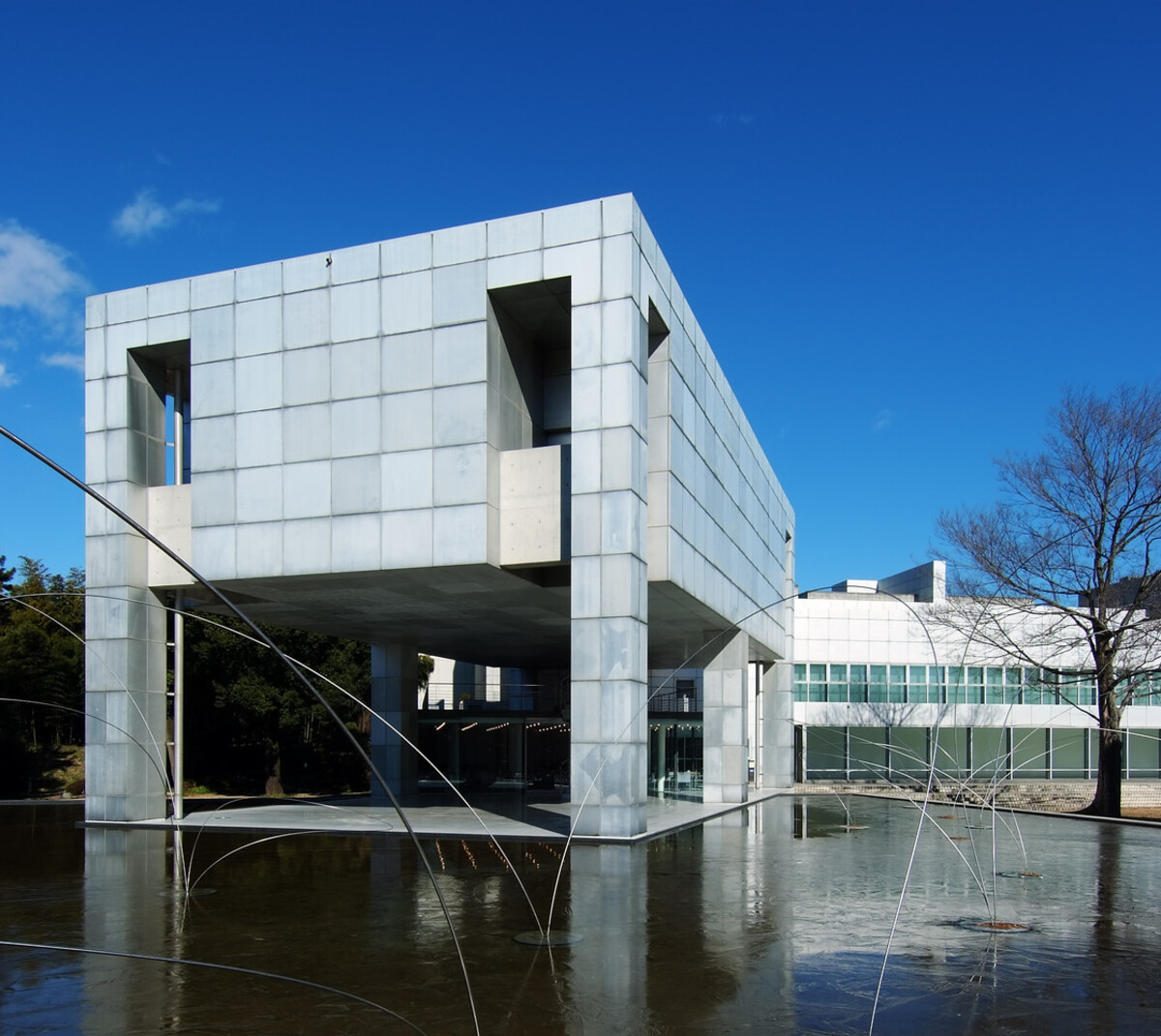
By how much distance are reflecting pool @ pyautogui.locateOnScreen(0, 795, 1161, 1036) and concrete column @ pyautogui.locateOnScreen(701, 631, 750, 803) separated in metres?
13.6

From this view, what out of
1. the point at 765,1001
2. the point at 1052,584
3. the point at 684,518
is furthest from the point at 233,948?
the point at 1052,584

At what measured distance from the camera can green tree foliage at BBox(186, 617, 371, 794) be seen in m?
49.0

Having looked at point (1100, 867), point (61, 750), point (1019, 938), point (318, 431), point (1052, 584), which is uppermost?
point (318, 431)

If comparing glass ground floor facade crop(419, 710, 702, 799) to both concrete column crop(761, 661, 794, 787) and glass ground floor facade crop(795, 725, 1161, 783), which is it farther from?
glass ground floor facade crop(795, 725, 1161, 783)

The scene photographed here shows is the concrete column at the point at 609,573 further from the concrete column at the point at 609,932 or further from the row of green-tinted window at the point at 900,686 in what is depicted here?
the row of green-tinted window at the point at 900,686

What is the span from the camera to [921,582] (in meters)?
72.1

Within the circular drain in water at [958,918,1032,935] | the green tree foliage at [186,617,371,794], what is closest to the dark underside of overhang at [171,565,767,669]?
the green tree foliage at [186,617,371,794]

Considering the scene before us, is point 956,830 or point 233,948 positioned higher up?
point 233,948

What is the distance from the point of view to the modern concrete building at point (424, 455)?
25.4 m

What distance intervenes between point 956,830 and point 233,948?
20667 millimetres

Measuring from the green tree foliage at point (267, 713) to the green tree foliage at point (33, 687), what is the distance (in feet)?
18.5

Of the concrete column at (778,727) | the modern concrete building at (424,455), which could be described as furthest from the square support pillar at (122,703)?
the concrete column at (778,727)

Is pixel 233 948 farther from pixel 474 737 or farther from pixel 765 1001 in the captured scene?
pixel 474 737

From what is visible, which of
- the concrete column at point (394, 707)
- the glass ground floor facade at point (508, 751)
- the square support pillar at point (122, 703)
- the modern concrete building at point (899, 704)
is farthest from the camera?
the modern concrete building at point (899, 704)
